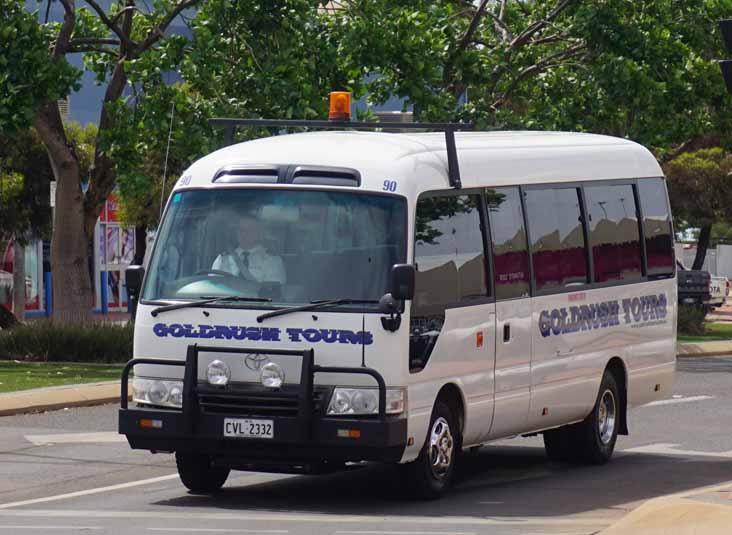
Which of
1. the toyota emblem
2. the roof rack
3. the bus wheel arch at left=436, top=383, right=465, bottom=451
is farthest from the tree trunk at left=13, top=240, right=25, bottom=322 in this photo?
the toyota emblem

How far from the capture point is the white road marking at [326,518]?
10969 millimetres

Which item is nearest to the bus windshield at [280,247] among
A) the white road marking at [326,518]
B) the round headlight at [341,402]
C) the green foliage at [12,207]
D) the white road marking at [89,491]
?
the round headlight at [341,402]

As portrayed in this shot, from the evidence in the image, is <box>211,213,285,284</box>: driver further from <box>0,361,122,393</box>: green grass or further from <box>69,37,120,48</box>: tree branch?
<box>69,37,120,48</box>: tree branch

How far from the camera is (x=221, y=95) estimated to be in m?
25.8

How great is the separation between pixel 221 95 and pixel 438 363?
14.5m

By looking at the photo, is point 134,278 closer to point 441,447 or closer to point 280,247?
point 280,247

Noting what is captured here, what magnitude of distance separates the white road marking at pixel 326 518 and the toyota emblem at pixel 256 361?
978mm

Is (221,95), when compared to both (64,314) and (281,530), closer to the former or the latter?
(64,314)

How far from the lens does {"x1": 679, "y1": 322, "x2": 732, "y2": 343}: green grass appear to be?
36963 millimetres

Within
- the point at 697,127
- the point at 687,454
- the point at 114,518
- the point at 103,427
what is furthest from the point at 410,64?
the point at 114,518

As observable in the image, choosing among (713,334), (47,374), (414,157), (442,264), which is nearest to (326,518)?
(442,264)

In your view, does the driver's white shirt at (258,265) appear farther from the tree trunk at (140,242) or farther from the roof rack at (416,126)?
the tree trunk at (140,242)

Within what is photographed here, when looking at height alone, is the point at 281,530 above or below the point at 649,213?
below

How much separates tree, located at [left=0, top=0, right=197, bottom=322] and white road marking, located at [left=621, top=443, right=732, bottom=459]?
1262 cm
